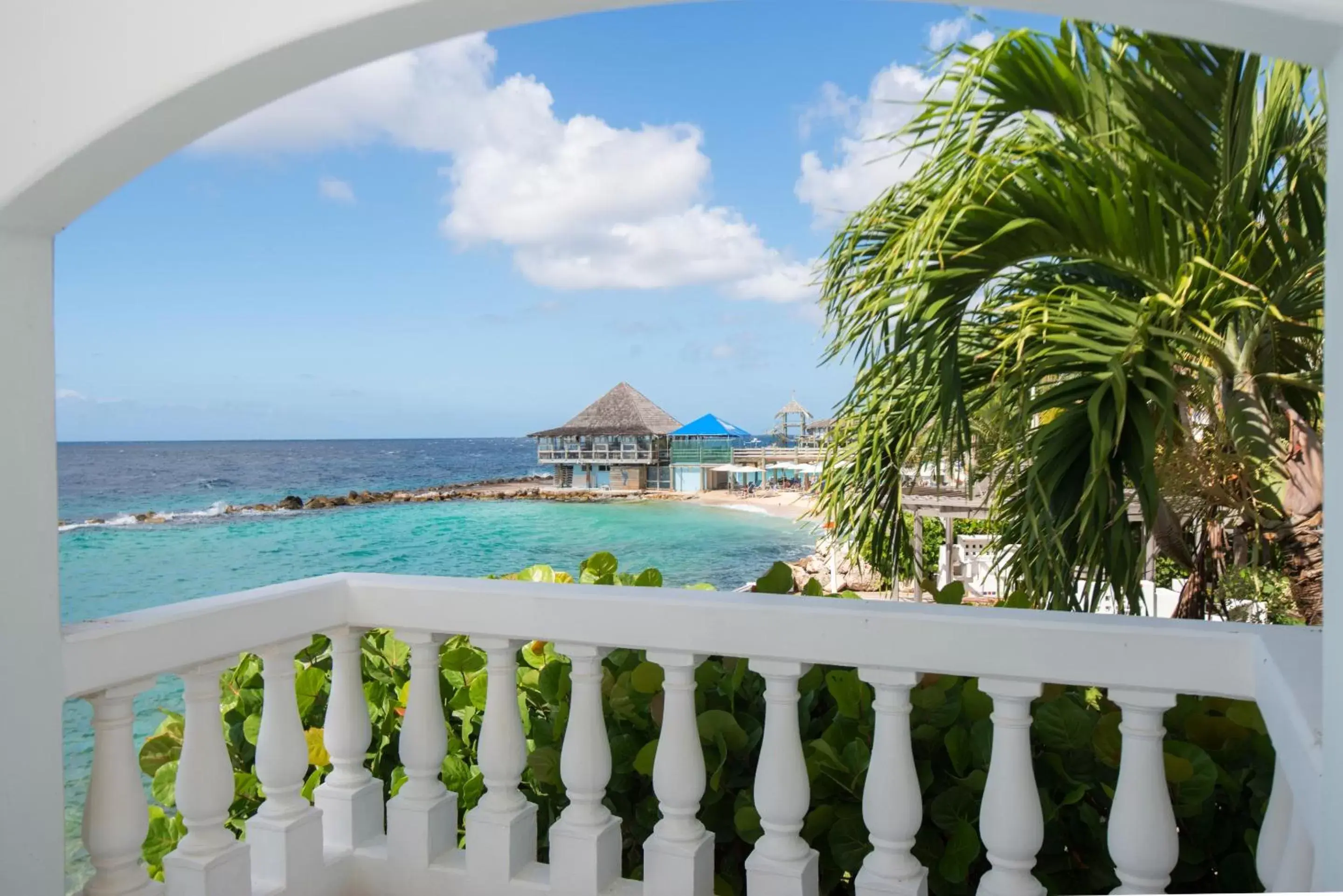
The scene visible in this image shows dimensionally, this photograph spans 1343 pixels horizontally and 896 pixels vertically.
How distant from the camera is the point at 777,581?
61.4 inches

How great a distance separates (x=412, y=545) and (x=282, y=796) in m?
27.1

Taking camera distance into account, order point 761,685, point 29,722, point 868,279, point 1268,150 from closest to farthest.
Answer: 1. point 29,722
2. point 761,685
3. point 1268,150
4. point 868,279

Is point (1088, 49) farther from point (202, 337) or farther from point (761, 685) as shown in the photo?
point (202, 337)

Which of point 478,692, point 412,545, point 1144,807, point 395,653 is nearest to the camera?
point 1144,807

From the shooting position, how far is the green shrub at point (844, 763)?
49.4 inches

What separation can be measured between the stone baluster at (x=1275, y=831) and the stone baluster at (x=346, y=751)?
125cm

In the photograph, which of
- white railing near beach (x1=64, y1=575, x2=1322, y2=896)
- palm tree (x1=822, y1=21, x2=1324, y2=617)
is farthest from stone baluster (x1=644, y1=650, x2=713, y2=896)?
palm tree (x1=822, y1=21, x2=1324, y2=617)

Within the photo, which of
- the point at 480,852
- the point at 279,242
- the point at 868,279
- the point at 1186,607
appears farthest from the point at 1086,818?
the point at 279,242

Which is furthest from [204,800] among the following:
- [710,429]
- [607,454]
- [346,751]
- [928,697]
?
[607,454]

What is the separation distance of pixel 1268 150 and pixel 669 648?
5.95 feet

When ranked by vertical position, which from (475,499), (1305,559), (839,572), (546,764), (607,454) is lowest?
(475,499)

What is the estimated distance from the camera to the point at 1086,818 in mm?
1298

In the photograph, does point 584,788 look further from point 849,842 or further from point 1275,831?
point 1275,831

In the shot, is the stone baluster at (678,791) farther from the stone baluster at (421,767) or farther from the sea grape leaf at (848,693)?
the stone baluster at (421,767)
